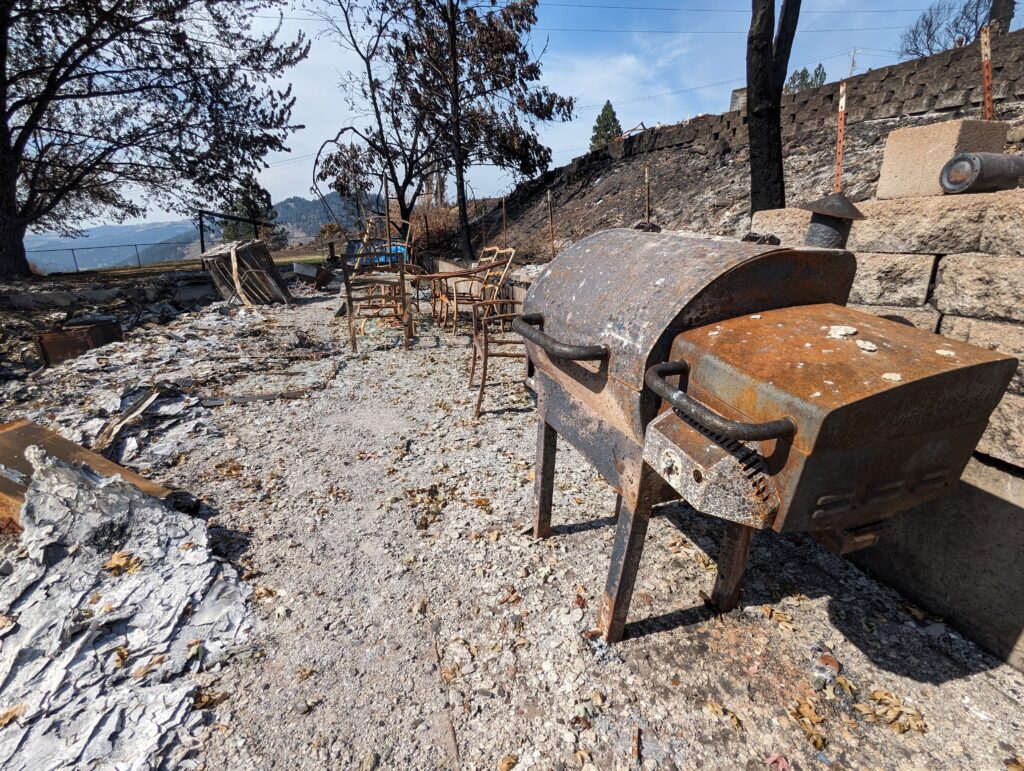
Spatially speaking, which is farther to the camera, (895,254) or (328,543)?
(328,543)

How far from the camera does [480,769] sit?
1645mm

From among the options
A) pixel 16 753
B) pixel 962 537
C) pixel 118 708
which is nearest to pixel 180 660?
pixel 118 708

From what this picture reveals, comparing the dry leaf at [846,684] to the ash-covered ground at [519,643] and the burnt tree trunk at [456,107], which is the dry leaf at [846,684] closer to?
the ash-covered ground at [519,643]

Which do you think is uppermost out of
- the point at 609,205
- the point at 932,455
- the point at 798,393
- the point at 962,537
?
the point at 609,205

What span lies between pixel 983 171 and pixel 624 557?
2104 millimetres

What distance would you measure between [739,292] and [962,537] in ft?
5.21

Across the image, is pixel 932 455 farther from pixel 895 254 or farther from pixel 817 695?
pixel 895 254

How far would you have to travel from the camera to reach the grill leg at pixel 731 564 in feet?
6.73

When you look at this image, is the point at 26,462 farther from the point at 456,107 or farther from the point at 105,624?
the point at 456,107

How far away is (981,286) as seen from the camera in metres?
1.88

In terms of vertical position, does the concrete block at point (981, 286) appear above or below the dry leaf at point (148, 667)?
above

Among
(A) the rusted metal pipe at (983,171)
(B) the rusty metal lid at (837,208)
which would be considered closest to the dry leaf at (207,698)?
(B) the rusty metal lid at (837,208)

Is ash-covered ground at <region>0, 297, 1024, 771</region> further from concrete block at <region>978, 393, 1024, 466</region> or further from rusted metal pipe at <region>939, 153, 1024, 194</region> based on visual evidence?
rusted metal pipe at <region>939, 153, 1024, 194</region>

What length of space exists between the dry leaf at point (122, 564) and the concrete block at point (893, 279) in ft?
12.7
